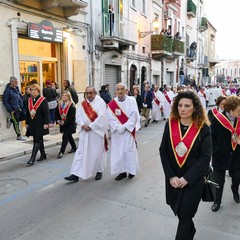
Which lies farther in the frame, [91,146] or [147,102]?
[147,102]

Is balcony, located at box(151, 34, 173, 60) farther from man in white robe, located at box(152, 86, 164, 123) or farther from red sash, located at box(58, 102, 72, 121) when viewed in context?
red sash, located at box(58, 102, 72, 121)

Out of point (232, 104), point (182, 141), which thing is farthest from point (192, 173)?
point (232, 104)

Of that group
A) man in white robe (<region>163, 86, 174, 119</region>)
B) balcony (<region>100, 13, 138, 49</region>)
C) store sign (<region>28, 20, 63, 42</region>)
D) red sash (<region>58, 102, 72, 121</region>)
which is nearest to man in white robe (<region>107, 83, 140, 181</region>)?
red sash (<region>58, 102, 72, 121</region>)

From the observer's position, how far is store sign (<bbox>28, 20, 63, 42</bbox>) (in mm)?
10977

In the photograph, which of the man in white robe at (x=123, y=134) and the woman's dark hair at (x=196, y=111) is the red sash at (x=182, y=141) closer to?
the woman's dark hair at (x=196, y=111)

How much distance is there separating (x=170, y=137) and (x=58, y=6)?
35.9 feet

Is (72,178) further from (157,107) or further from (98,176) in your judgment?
(157,107)

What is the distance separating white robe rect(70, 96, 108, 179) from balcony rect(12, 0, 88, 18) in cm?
636

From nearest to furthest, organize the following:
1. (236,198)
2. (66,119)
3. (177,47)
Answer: (236,198) < (66,119) < (177,47)

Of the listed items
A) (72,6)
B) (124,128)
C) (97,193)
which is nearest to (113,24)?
(72,6)

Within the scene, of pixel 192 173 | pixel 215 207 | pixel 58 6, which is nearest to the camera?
pixel 192 173

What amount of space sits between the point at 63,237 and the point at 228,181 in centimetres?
349

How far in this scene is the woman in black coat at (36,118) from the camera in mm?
7129

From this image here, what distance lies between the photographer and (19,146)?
891 cm
